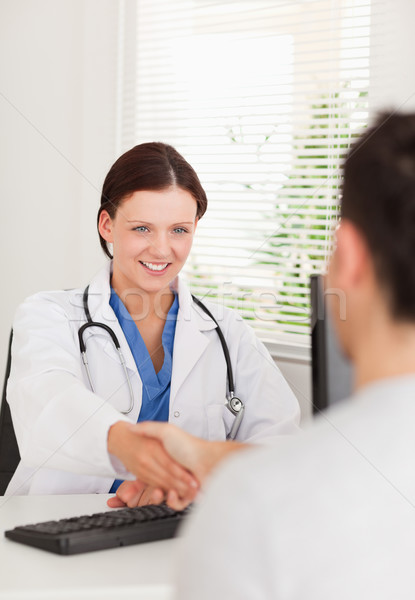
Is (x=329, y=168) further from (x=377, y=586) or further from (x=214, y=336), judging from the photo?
(x=377, y=586)

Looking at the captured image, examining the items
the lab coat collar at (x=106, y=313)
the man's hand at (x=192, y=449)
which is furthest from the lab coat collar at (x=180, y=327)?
the man's hand at (x=192, y=449)

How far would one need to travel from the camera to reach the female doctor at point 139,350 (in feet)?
4.60

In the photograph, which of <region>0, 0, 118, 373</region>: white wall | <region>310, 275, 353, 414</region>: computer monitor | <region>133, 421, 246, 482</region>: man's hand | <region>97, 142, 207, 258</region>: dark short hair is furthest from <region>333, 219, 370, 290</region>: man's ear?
<region>0, 0, 118, 373</region>: white wall

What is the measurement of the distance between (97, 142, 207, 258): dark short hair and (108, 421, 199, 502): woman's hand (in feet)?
2.33

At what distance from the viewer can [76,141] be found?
9.16ft

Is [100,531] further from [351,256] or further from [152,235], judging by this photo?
[152,235]

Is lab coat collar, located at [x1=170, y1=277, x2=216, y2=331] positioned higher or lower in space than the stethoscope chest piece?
higher

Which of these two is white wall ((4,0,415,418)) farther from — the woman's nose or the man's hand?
the man's hand

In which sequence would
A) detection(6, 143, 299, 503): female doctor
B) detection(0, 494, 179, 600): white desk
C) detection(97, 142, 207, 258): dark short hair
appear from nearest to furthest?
1. detection(0, 494, 179, 600): white desk
2. detection(6, 143, 299, 503): female doctor
3. detection(97, 142, 207, 258): dark short hair

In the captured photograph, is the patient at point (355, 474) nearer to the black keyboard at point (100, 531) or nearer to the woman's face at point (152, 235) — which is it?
the black keyboard at point (100, 531)

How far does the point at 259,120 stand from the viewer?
7.72ft

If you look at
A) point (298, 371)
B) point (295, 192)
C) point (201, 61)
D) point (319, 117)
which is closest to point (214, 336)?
point (298, 371)

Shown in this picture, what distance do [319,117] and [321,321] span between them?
1.40 m

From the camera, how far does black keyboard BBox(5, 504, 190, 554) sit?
0.95 meters
